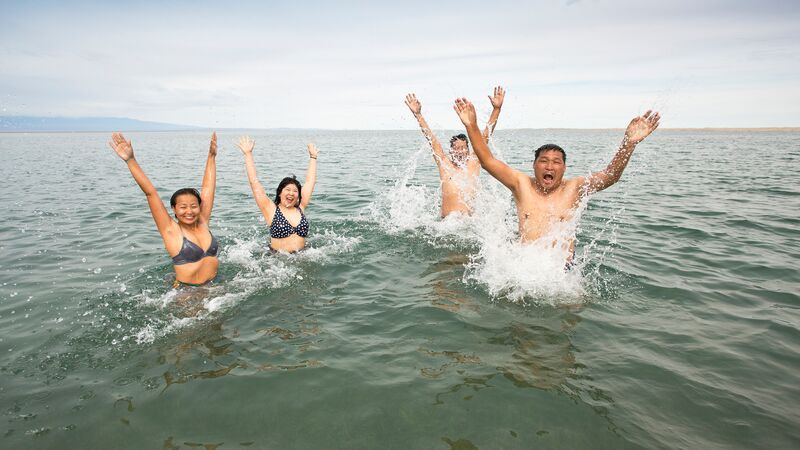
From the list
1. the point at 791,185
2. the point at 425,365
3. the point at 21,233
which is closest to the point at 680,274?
the point at 425,365

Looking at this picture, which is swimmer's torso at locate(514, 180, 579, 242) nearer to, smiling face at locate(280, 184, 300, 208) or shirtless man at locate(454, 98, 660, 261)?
shirtless man at locate(454, 98, 660, 261)

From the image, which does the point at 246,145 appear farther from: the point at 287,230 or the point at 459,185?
the point at 459,185

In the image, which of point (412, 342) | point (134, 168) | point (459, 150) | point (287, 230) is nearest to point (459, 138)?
point (459, 150)

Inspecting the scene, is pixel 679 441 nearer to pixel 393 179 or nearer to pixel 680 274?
pixel 680 274

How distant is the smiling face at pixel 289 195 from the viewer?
7.67 metres

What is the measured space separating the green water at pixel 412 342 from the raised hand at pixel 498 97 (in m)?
2.46

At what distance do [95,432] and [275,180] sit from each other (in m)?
17.4

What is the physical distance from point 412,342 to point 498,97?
4933 millimetres

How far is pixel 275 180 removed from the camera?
20203 mm

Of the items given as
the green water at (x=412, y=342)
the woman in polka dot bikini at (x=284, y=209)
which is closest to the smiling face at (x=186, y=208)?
the green water at (x=412, y=342)

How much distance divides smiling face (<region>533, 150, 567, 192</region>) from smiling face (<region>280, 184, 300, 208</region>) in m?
4.35

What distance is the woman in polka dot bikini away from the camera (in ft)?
24.8

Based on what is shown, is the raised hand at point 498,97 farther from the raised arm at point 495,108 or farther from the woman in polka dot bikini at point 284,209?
the woman in polka dot bikini at point 284,209

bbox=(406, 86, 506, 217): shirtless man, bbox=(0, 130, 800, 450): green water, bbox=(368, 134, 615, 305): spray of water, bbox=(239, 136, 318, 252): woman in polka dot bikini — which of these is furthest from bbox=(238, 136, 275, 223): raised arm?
bbox=(406, 86, 506, 217): shirtless man
